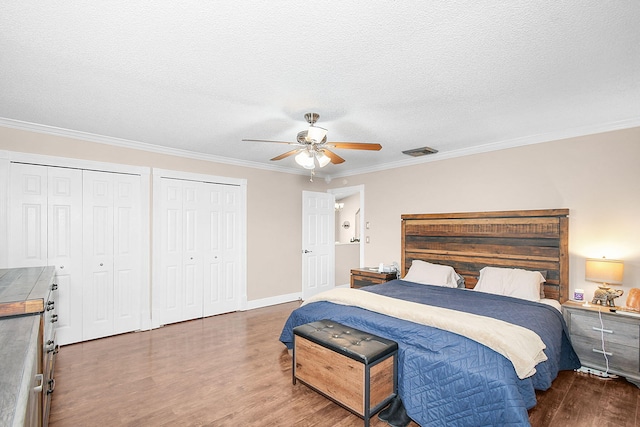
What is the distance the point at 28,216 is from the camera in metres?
3.48

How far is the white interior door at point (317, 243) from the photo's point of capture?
20.0 ft

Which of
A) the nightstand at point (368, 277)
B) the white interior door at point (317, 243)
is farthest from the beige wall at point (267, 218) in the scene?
the nightstand at point (368, 277)

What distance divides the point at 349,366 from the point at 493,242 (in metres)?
2.77

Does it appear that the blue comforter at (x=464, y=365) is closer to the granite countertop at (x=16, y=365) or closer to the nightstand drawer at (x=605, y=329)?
the nightstand drawer at (x=605, y=329)

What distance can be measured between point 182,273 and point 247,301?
1197 millimetres

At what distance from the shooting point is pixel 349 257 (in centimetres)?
701

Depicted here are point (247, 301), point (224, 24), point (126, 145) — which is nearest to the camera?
point (224, 24)

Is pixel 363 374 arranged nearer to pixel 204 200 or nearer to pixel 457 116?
pixel 457 116

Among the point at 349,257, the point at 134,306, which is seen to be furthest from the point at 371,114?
the point at 349,257

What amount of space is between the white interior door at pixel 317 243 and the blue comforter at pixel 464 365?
2.88 meters

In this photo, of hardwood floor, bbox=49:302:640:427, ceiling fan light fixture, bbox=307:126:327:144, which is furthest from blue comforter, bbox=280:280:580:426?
ceiling fan light fixture, bbox=307:126:327:144

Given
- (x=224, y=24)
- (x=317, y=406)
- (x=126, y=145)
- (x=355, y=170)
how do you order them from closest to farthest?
1. (x=224, y=24)
2. (x=317, y=406)
3. (x=126, y=145)
4. (x=355, y=170)

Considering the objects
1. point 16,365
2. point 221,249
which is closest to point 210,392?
point 16,365

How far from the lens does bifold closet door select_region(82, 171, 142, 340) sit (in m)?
3.87
